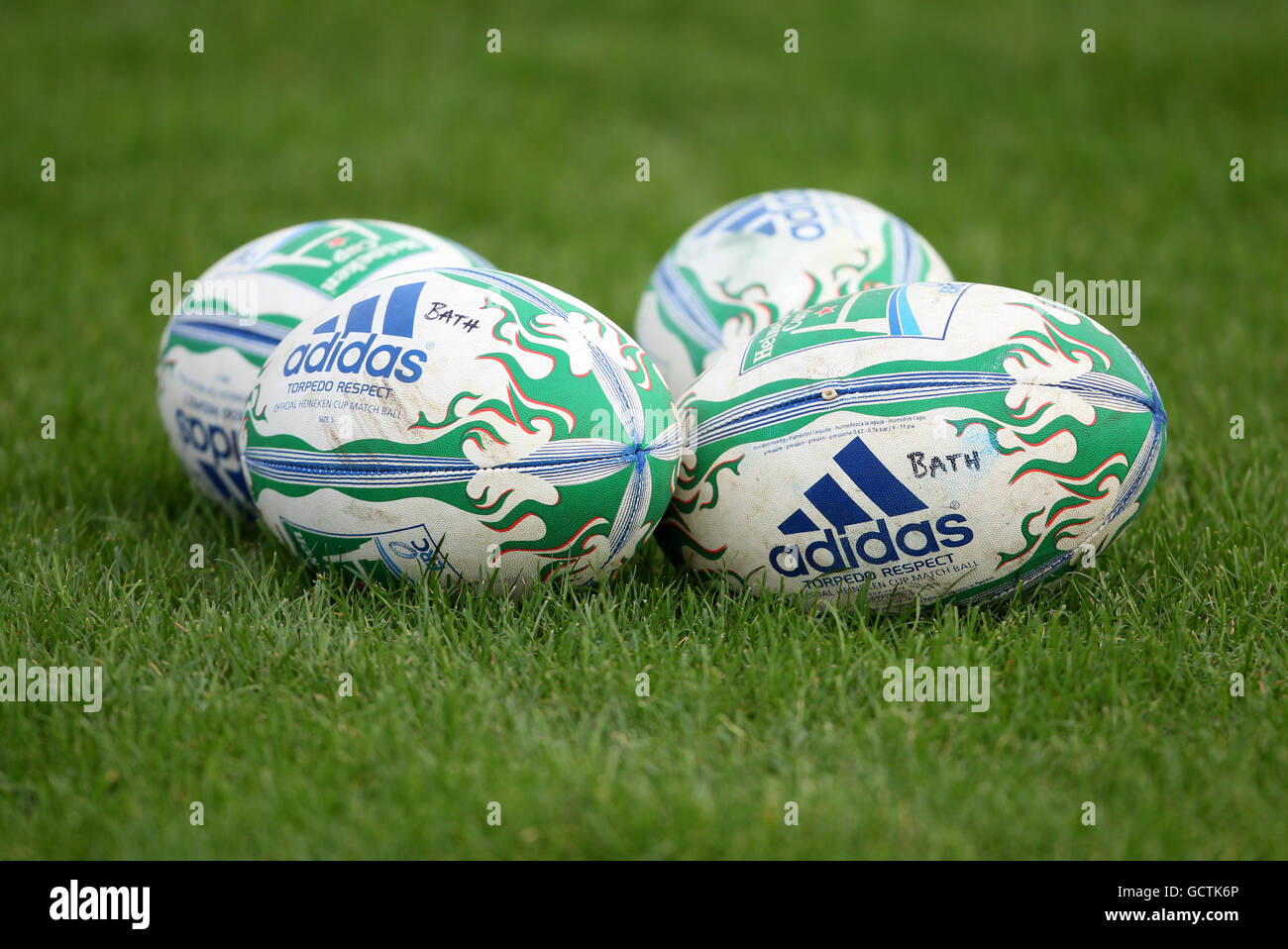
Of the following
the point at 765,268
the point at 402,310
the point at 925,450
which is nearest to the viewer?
the point at 925,450

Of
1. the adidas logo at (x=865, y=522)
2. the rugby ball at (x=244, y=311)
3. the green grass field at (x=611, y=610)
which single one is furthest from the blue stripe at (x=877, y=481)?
the rugby ball at (x=244, y=311)

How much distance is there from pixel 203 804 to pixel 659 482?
1.36m

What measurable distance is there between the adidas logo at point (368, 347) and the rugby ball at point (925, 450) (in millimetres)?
838

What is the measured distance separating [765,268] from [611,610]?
4.99ft

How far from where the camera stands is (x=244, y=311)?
382 cm

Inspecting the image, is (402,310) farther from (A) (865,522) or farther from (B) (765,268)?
(B) (765,268)

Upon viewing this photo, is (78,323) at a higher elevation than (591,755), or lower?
higher

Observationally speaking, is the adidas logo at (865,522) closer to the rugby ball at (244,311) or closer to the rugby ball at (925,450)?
the rugby ball at (925,450)

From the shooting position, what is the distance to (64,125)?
9.40 m

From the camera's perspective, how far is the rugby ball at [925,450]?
3.00 metres

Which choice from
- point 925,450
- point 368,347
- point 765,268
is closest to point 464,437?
point 368,347

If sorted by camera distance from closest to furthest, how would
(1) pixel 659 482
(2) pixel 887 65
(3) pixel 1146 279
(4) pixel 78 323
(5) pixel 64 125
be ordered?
(1) pixel 659 482
(4) pixel 78 323
(3) pixel 1146 279
(5) pixel 64 125
(2) pixel 887 65
